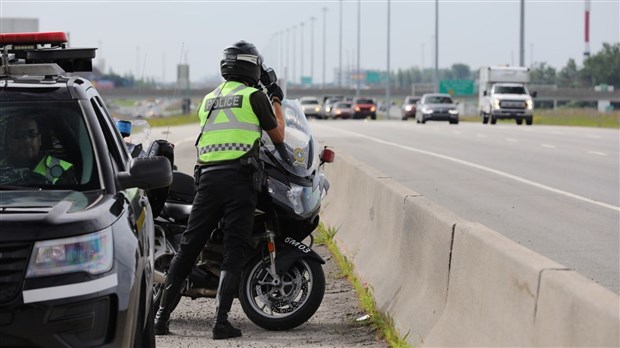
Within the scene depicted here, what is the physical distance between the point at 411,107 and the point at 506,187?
71.3 metres

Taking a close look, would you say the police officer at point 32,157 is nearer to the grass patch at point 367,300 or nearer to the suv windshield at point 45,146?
the suv windshield at point 45,146

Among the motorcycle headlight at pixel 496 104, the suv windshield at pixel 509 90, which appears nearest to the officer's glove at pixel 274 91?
the motorcycle headlight at pixel 496 104

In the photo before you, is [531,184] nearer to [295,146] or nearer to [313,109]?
[295,146]

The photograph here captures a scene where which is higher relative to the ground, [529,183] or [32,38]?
[32,38]

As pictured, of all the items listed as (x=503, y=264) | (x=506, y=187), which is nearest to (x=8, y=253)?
(x=503, y=264)

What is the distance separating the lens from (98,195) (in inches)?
239

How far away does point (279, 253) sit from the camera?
8695 millimetres

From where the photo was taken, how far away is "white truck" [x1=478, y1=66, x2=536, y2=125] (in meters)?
61.4

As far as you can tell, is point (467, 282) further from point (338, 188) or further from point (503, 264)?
point (338, 188)

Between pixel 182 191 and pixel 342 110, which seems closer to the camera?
pixel 182 191

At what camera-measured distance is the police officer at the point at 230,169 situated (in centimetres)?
841

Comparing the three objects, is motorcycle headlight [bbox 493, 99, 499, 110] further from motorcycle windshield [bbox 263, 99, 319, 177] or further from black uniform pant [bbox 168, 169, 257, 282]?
black uniform pant [bbox 168, 169, 257, 282]

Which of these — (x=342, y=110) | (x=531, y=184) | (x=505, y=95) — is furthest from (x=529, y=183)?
(x=342, y=110)

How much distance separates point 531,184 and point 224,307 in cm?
1392
